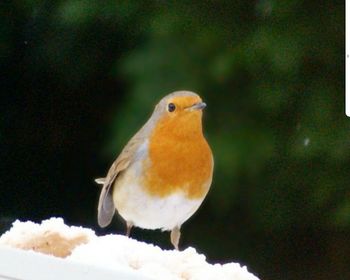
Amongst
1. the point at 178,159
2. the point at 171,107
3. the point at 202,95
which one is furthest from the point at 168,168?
the point at 202,95

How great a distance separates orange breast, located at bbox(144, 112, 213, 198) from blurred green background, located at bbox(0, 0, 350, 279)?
0.40 m

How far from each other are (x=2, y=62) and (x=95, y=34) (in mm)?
274

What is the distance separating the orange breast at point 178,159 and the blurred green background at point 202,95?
40cm

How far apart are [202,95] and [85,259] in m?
1.20

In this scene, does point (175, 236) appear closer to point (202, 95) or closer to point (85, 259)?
point (202, 95)

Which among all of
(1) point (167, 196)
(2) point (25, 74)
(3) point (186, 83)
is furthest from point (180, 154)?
(2) point (25, 74)

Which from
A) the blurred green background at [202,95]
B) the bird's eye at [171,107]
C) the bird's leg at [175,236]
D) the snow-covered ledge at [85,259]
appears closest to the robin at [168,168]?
the bird's eye at [171,107]

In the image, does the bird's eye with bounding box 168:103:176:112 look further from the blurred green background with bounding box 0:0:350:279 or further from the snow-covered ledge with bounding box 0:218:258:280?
the snow-covered ledge with bounding box 0:218:258:280

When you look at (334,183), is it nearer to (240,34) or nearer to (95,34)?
(240,34)

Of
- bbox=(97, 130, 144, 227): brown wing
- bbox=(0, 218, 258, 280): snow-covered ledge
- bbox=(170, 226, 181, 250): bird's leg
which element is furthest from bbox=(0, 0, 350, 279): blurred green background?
bbox=(0, 218, 258, 280): snow-covered ledge

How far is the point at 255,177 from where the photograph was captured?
116 inches

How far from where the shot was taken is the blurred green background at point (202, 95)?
2.87 m

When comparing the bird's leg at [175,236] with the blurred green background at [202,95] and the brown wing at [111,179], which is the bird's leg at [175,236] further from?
the blurred green background at [202,95]

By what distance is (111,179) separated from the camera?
258cm
